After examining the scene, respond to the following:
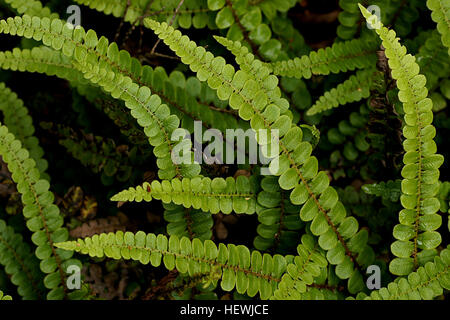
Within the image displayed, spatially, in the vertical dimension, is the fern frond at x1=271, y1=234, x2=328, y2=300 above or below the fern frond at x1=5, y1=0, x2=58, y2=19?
below

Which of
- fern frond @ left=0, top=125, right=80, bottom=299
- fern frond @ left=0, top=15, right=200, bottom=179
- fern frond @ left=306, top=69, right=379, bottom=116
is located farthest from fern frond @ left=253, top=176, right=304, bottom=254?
fern frond @ left=0, top=125, right=80, bottom=299

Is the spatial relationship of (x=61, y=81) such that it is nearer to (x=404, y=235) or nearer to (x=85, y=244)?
(x=85, y=244)

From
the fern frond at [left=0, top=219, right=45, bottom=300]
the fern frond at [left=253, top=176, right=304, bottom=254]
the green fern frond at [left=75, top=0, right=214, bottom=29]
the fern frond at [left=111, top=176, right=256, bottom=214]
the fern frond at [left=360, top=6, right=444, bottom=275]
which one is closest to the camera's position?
the fern frond at [left=360, top=6, right=444, bottom=275]

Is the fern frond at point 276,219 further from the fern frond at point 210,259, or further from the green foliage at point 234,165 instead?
the fern frond at point 210,259

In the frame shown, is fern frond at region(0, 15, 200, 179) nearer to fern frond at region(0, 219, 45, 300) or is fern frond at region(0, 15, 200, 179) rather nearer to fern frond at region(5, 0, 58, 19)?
fern frond at region(5, 0, 58, 19)

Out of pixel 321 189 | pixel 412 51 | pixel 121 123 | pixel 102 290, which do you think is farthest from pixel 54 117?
pixel 412 51
